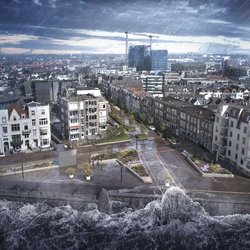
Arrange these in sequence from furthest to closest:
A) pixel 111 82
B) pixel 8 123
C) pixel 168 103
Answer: pixel 111 82 < pixel 168 103 < pixel 8 123

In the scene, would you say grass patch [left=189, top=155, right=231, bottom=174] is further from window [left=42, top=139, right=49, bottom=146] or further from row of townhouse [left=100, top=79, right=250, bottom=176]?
window [left=42, top=139, right=49, bottom=146]

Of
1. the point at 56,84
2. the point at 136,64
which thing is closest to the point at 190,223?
the point at 56,84

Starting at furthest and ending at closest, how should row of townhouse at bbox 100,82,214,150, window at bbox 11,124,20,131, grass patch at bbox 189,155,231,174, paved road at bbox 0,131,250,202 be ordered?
row of townhouse at bbox 100,82,214,150
window at bbox 11,124,20,131
grass patch at bbox 189,155,231,174
paved road at bbox 0,131,250,202

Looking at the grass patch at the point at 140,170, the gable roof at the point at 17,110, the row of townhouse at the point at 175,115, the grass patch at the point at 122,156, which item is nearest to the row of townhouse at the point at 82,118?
the gable roof at the point at 17,110

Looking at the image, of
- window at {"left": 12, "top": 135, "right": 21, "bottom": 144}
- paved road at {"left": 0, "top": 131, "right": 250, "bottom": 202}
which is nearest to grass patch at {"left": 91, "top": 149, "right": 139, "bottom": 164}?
paved road at {"left": 0, "top": 131, "right": 250, "bottom": 202}

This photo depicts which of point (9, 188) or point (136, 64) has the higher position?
point (136, 64)

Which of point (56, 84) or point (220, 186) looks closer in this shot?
point (220, 186)

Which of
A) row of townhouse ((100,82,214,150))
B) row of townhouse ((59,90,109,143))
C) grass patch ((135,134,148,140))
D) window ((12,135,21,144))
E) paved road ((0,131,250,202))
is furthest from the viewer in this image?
grass patch ((135,134,148,140))

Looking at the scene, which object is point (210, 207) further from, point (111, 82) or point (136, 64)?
point (136, 64)

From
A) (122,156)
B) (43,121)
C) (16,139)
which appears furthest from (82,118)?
(122,156)
